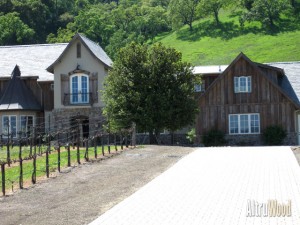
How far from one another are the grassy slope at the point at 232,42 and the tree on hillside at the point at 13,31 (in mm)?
23822

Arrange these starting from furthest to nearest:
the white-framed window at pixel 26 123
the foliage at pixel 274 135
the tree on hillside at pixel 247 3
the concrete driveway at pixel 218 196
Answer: the tree on hillside at pixel 247 3 < the white-framed window at pixel 26 123 < the foliage at pixel 274 135 < the concrete driveway at pixel 218 196

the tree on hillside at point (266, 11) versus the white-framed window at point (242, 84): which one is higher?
the tree on hillside at point (266, 11)

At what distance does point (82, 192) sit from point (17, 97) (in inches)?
1001

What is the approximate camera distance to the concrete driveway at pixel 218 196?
41.7 ft

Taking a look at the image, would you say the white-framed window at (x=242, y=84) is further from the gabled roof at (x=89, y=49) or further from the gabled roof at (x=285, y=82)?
the gabled roof at (x=89, y=49)

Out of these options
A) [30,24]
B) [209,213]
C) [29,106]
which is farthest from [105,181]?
[30,24]

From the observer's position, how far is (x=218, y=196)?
50.3 feet

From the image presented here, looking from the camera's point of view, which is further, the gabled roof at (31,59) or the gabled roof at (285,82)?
the gabled roof at (31,59)

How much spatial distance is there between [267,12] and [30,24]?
137 ft

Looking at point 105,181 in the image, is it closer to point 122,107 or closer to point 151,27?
→ point 122,107

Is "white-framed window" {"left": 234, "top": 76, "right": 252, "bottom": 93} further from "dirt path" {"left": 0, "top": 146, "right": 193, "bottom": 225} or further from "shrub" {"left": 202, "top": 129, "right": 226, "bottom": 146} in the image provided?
"dirt path" {"left": 0, "top": 146, "right": 193, "bottom": 225}

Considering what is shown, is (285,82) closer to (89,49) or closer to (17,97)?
(89,49)

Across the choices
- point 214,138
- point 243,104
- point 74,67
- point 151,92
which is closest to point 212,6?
point 74,67

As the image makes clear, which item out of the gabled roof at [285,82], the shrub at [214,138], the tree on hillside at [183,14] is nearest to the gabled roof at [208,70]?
the gabled roof at [285,82]
